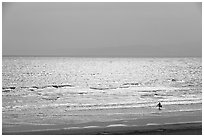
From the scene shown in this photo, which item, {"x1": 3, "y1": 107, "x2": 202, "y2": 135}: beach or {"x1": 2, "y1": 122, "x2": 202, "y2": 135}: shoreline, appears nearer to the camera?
{"x1": 2, "y1": 122, "x2": 202, "y2": 135}: shoreline

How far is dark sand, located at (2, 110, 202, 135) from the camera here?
9.73 m

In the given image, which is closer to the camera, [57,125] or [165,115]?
[57,125]

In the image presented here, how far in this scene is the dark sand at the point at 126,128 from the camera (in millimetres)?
9734

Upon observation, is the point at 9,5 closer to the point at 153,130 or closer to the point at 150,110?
the point at 153,130

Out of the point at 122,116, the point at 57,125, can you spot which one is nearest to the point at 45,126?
the point at 57,125

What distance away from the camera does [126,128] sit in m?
10.8

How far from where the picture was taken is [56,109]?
16484 millimetres

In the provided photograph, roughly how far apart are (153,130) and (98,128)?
7.06ft

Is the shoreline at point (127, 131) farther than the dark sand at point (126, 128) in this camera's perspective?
No

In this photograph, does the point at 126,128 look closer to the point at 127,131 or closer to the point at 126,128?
the point at 126,128

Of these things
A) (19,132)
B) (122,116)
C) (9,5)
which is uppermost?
(9,5)

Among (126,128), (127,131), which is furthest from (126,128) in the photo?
(127,131)

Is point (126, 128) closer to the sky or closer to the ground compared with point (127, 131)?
closer to the sky

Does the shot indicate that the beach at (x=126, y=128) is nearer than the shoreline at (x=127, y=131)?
No
